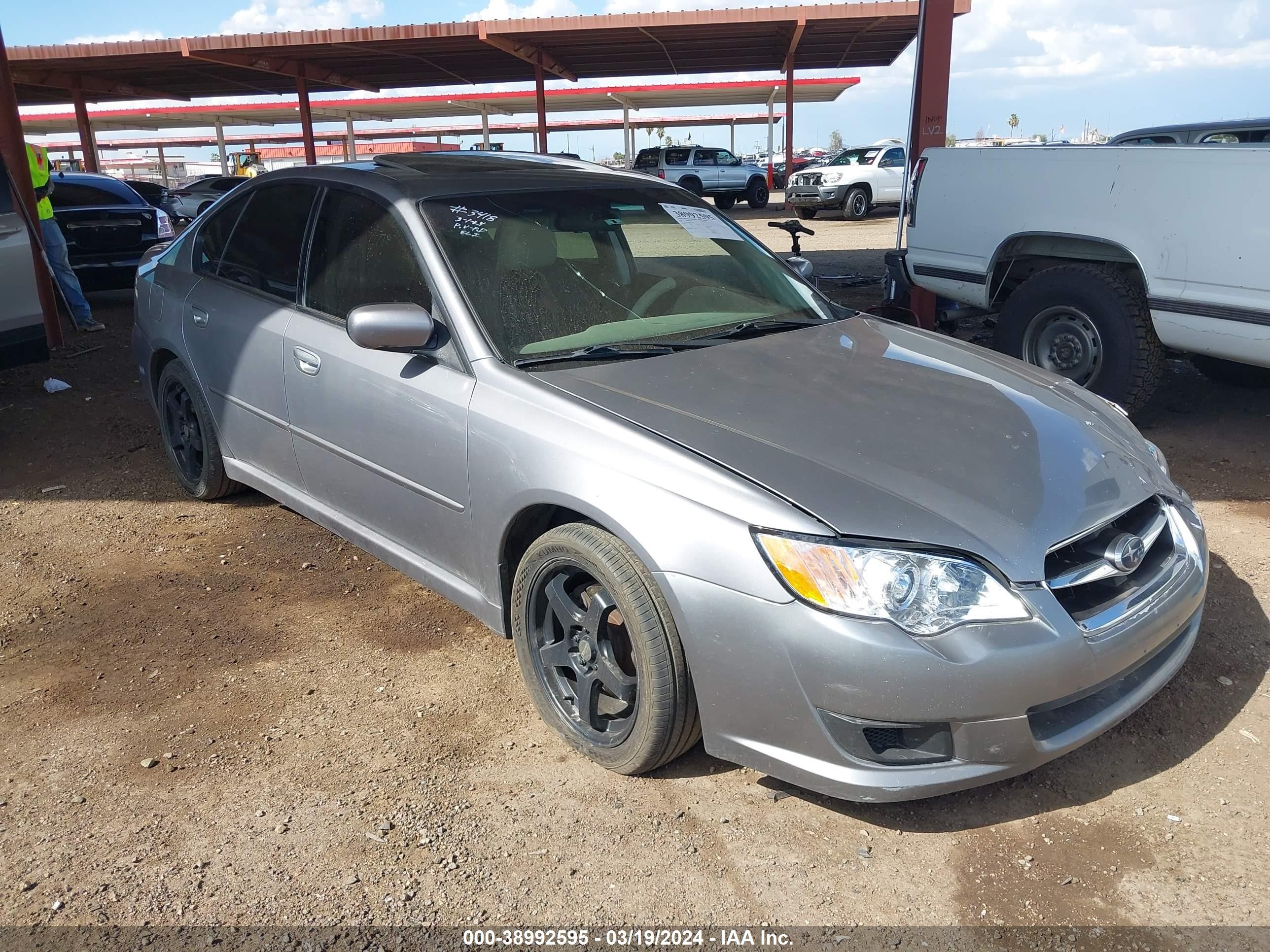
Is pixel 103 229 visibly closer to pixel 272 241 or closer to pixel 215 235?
pixel 215 235

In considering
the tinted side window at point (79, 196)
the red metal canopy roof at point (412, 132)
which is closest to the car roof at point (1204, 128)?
the tinted side window at point (79, 196)

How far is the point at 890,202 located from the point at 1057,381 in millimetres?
21934

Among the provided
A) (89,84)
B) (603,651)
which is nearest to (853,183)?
(89,84)

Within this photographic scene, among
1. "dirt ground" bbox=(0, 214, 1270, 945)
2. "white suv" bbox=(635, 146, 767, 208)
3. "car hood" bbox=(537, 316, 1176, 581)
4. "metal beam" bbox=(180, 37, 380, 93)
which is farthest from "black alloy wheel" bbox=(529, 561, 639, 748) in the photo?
"white suv" bbox=(635, 146, 767, 208)

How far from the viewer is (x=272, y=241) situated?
4102 millimetres

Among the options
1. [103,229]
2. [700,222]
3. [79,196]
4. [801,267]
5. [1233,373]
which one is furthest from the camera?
[79,196]

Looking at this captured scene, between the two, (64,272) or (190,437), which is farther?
(64,272)

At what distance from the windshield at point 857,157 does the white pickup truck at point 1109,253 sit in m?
17.7

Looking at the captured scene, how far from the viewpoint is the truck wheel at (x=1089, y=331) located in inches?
214

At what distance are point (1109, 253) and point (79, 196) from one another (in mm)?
10143

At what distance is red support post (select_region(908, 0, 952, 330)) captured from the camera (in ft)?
27.3

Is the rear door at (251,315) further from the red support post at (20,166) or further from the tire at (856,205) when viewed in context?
the tire at (856,205)

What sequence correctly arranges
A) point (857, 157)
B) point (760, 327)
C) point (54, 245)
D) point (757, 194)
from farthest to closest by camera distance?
point (757, 194) → point (857, 157) → point (54, 245) → point (760, 327)

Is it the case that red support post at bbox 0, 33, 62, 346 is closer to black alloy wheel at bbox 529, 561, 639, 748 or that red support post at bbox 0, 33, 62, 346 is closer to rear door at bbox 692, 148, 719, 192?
black alloy wheel at bbox 529, 561, 639, 748
